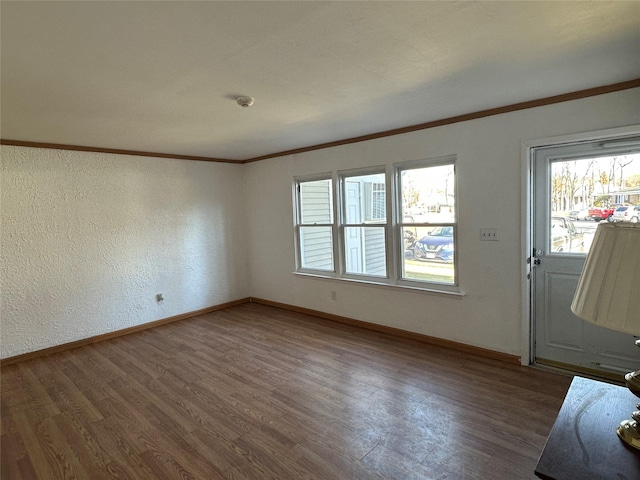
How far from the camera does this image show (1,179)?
3637 mm

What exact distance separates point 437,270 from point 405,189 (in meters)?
1.01

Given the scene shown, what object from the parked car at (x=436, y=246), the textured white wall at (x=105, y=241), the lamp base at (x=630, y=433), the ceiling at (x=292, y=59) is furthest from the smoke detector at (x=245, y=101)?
the lamp base at (x=630, y=433)

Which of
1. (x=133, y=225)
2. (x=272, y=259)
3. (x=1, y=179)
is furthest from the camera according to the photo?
(x=272, y=259)

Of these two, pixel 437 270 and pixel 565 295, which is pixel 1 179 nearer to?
pixel 437 270

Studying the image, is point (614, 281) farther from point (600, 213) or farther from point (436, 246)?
point (436, 246)

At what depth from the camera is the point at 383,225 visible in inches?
166

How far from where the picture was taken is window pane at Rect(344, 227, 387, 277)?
432cm

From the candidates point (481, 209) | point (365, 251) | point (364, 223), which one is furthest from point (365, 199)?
point (481, 209)

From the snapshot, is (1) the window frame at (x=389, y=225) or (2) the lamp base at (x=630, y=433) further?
(1) the window frame at (x=389, y=225)

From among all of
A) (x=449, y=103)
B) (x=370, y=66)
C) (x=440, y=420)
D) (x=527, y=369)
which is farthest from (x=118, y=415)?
(x=449, y=103)

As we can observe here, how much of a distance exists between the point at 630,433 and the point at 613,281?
588 mm

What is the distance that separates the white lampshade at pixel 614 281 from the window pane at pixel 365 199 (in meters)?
3.19

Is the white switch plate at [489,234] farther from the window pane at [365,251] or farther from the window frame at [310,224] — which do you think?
the window frame at [310,224]

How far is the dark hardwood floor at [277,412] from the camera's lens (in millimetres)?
2066
